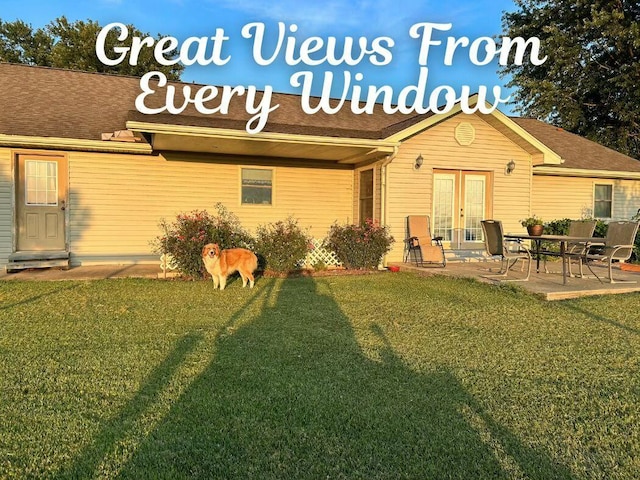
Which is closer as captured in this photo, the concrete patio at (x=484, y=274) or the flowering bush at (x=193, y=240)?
the concrete patio at (x=484, y=274)

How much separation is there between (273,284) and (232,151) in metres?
3.92

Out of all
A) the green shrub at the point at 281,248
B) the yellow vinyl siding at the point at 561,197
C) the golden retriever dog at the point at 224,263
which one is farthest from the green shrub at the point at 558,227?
the golden retriever dog at the point at 224,263

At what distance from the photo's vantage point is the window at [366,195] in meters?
11.4

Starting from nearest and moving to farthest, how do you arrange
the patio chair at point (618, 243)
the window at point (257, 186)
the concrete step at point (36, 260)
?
the patio chair at point (618, 243) → the concrete step at point (36, 260) → the window at point (257, 186)

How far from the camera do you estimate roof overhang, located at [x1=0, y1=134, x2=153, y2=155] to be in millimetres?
9039

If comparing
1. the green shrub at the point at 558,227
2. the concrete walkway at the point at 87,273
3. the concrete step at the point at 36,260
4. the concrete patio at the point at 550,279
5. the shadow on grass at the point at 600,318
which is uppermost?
the green shrub at the point at 558,227

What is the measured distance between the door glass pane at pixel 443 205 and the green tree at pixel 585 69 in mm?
14576

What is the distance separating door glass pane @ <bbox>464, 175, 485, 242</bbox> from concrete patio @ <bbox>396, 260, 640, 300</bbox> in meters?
0.93

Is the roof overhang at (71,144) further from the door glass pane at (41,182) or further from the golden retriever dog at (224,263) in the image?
the golden retriever dog at (224,263)

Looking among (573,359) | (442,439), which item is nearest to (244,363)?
(442,439)

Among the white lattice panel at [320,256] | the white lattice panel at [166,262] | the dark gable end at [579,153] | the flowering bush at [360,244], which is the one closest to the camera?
the white lattice panel at [166,262]

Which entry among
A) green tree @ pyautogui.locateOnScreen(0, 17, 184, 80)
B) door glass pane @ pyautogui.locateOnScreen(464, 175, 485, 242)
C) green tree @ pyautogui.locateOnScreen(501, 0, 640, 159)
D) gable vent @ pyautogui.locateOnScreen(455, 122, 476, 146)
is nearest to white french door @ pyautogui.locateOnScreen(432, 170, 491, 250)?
door glass pane @ pyautogui.locateOnScreen(464, 175, 485, 242)

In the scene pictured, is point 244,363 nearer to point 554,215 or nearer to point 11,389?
point 11,389

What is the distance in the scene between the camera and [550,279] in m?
8.36
